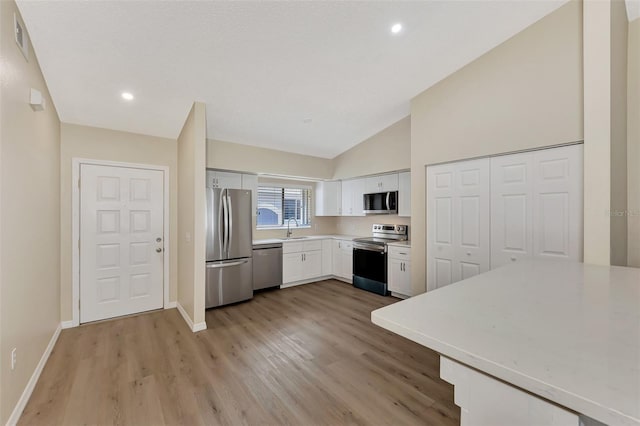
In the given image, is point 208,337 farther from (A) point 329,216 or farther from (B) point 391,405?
(A) point 329,216

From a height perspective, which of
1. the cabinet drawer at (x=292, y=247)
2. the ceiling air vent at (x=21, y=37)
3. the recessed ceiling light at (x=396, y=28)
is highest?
the recessed ceiling light at (x=396, y=28)

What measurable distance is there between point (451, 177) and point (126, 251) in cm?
432

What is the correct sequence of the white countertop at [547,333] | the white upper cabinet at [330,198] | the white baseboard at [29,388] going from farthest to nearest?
the white upper cabinet at [330,198], the white baseboard at [29,388], the white countertop at [547,333]

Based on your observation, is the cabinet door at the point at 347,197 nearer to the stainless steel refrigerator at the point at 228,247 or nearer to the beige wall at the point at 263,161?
the beige wall at the point at 263,161

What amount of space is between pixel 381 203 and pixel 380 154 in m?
0.87

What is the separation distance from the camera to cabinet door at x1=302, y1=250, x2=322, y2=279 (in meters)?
5.18

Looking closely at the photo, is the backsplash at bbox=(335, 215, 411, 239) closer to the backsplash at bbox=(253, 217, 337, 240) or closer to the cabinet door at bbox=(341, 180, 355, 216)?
the backsplash at bbox=(253, 217, 337, 240)

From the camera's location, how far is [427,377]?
89.1 inches

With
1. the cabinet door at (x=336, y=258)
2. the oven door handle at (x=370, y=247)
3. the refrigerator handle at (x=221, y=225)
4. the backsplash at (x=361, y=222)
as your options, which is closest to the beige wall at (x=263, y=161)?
the refrigerator handle at (x=221, y=225)

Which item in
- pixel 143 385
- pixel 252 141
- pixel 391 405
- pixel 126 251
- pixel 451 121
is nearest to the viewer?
pixel 391 405

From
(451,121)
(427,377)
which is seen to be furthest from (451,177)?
(427,377)

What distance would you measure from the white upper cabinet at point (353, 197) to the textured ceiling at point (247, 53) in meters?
1.82

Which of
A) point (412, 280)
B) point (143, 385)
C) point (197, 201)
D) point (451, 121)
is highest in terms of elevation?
point (451, 121)

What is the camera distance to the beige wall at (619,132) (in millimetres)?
2260
